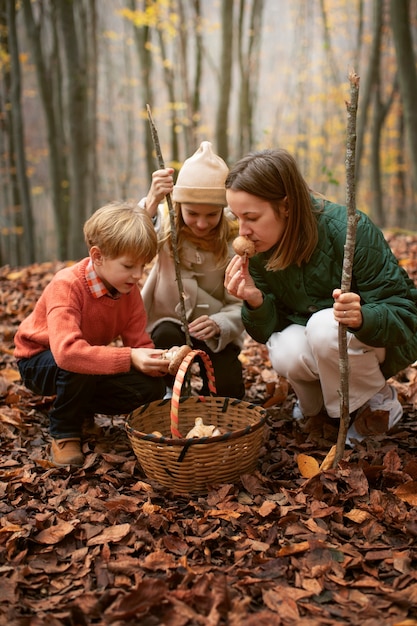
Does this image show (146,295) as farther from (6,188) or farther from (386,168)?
(386,168)

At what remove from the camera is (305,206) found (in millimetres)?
2299

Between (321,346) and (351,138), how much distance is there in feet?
3.05

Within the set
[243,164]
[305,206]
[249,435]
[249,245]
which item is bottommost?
[249,435]

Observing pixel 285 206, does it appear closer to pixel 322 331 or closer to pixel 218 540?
pixel 322 331

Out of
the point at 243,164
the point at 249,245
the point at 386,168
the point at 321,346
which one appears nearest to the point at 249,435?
the point at 321,346

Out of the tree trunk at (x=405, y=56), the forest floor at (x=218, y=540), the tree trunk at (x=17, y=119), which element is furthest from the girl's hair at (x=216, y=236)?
the tree trunk at (x=17, y=119)

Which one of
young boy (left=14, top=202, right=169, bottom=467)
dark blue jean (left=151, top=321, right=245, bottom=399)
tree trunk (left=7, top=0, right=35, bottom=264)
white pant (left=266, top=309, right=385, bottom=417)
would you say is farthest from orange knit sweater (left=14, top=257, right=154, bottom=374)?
tree trunk (left=7, top=0, right=35, bottom=264)

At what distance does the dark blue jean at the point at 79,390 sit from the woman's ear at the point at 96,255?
1.61 feet

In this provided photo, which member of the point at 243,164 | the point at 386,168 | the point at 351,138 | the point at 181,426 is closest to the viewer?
the point at 351,138

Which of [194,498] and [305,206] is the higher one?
[305,206]

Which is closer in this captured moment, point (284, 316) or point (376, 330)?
point (376, 330)

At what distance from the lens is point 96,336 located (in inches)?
104

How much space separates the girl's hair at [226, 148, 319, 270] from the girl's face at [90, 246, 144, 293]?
1.76ft

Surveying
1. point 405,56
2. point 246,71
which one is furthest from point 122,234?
point 246,71
